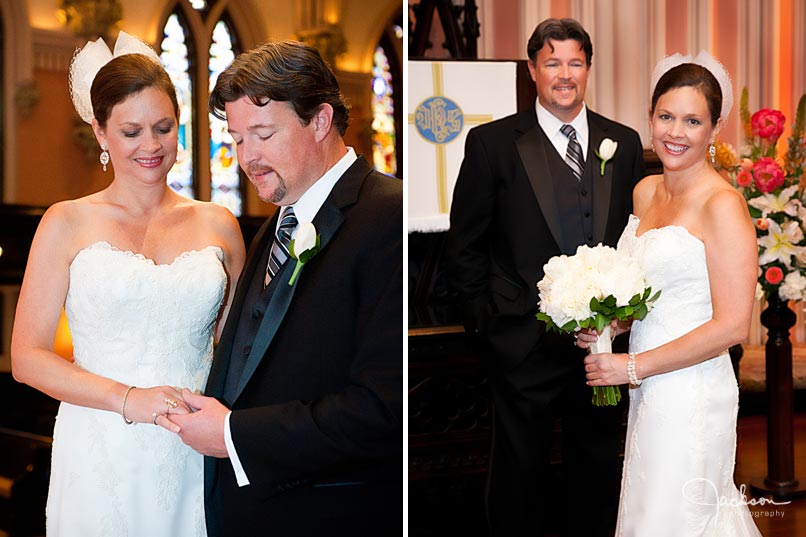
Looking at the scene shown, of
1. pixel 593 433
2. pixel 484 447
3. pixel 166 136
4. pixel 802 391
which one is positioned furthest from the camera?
pixel 802 391

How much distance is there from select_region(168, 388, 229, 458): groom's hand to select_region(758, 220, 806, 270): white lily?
2.83 m

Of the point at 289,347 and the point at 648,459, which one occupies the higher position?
the point at 289,347

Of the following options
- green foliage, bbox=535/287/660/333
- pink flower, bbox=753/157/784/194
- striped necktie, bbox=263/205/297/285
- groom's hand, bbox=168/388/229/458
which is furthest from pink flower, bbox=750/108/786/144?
groom's hand, bbox=168/388/229/458

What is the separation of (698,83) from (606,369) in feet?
3.15

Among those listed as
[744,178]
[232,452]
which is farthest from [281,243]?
[744,178]

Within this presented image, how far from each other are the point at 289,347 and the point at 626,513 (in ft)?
4.71

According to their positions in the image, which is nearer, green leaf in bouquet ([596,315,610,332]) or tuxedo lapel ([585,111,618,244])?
green leaf in bouquet ([596,315,610,332])

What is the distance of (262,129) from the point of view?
1965 mm

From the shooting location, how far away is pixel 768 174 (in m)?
3.84

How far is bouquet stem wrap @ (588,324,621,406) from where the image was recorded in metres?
2.86

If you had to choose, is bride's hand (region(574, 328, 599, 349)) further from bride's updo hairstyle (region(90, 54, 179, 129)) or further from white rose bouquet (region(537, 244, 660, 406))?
bride's updo hairstyle (region(90, 54, 179, 129))

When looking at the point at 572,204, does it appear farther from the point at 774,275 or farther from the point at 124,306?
the point at 124,306

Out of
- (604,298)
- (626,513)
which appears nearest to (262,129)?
(604,298)

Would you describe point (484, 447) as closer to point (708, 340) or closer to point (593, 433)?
point (593, 433)
